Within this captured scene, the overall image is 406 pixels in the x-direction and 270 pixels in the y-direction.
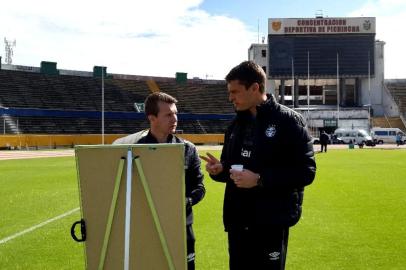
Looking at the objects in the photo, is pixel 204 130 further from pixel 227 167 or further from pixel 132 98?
pixel 227 167

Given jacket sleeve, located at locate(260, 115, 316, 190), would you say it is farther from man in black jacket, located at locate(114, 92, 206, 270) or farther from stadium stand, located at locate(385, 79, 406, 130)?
stadium stand, located at locate(385, 79, 406, 130)

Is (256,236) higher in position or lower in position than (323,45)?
lower

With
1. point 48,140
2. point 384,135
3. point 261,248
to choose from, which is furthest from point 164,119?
point 384,135

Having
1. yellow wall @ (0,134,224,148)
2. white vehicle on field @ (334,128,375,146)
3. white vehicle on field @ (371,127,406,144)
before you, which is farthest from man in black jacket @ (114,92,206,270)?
white vehicle on field @ (371,127,406,144)

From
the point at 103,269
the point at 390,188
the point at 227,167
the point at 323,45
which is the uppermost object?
the point at 323,45

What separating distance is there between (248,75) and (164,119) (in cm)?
100

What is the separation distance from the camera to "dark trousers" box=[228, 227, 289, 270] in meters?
3.51

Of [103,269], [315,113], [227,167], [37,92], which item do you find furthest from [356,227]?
[315,113]

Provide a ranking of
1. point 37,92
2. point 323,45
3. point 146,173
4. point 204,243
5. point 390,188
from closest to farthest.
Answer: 1. point 146,173
2. point 204,243
3. point 390,188
4. point 37,92
5. point 323,45

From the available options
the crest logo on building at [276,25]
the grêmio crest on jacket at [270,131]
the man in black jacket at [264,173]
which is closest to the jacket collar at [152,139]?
the man in black jacket at [264,173]

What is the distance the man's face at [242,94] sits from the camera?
11.7 feet

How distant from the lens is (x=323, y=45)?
74938 millimetres

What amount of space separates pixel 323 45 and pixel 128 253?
75.3 meters

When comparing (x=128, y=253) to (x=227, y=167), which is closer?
(x=128, y=253)
